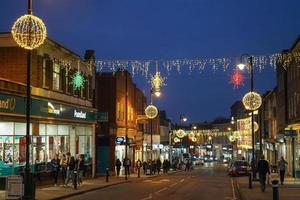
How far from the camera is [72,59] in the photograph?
144ft

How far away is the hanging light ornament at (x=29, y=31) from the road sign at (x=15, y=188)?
17.5 ft

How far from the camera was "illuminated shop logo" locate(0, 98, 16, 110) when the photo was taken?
30359 millimetres

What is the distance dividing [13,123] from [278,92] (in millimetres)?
40120

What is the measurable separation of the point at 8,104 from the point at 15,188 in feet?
27.5

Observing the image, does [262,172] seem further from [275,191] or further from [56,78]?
[56,78]

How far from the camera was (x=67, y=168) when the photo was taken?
1415 inches

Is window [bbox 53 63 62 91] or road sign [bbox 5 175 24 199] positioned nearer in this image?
road sign [bbox 5 175 24 199]

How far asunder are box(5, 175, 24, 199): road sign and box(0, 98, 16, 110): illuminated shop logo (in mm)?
7444

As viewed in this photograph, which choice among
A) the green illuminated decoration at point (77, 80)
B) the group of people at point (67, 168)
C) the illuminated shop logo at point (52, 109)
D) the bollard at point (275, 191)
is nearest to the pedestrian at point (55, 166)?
the group of people at point (67, 168)

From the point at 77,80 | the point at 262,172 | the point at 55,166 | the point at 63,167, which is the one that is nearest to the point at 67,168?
the point at 63,167

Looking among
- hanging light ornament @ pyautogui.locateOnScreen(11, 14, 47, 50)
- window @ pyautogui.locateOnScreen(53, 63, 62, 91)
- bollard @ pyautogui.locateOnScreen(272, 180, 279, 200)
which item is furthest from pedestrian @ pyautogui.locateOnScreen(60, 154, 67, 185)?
bollard @ pyautogui.locateOnScreen(272, 180, 279, 200)

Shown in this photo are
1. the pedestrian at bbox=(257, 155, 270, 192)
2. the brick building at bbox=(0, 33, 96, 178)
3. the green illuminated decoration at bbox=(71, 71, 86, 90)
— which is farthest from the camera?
the green illuminated decoration at bbox=(71, 71, 86, 90)

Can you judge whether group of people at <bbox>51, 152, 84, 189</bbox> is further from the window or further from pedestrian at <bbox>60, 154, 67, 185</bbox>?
the window

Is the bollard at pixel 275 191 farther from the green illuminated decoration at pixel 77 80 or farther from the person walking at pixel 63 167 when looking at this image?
the green illuminated decoration at pixel 77 80
